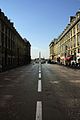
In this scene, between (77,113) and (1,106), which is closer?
(77,113)

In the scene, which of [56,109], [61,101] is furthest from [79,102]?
[56,109]

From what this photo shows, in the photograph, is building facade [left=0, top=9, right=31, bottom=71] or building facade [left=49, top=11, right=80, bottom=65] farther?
building facade [left=49, top=11, right=80, bottom=65]

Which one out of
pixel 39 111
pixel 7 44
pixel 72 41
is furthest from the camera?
pixel 72 41

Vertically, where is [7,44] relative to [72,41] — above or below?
below

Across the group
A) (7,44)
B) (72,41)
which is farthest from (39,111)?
(72,41)

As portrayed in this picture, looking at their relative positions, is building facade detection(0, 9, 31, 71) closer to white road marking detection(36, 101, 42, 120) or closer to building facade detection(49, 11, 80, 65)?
building facade detection(49, 11, 80, 65)

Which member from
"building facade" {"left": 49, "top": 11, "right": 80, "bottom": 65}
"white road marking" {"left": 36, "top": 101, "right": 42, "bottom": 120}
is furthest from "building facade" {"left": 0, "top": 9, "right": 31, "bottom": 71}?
"white road marking" {"left": 36, "top": 101, "right": 42, "bottom": 120}

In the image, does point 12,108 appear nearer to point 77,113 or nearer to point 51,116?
point 51,116

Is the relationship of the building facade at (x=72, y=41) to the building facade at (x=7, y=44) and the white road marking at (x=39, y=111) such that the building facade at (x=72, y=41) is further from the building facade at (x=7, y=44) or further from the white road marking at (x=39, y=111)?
the white road marking at (x=39, y=111)

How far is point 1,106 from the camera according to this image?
314 inches

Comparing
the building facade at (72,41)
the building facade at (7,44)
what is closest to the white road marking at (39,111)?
the building facade at (7,44)

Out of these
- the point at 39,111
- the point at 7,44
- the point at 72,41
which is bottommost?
the point at 39,111

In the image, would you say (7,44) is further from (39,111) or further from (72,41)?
(39,111)

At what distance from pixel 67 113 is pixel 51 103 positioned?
1.66m
